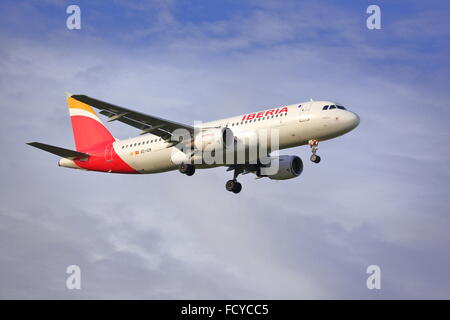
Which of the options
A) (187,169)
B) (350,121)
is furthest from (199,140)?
(350,121)

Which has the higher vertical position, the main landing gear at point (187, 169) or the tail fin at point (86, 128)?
the tail fin at point (86, 128)

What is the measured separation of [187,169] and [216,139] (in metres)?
→ 3.50

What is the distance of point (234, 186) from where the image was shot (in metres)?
58.9

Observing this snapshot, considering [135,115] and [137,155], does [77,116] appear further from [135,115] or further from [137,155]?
[135,115]

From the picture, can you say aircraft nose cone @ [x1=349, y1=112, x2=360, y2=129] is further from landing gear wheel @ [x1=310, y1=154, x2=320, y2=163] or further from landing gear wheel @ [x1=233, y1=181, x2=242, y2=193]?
landing gear wheel @ [x1=233, y1=181, x2=242, y2=193]

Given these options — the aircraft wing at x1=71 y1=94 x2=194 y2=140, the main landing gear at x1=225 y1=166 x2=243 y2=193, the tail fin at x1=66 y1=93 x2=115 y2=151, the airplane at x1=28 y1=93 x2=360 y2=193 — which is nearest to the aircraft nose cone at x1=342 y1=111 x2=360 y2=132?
the airplane at x1=28 y1=93 x2=360 y2=193

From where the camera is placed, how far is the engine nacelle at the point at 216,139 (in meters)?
52.2

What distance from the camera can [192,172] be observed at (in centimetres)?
5472

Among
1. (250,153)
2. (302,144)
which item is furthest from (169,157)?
(302,144)

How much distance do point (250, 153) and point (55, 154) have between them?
15.6 m

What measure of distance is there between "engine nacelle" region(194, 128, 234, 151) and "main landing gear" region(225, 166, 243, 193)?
677 centimetres

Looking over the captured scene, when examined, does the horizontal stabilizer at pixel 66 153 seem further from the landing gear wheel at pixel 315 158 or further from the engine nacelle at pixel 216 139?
the landing gear wheel at pixel 315 158

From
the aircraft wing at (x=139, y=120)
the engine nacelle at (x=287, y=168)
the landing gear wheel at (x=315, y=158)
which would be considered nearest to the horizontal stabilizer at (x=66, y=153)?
the aircraft wing at (x=139, y=120)

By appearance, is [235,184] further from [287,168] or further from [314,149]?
[314,149]
